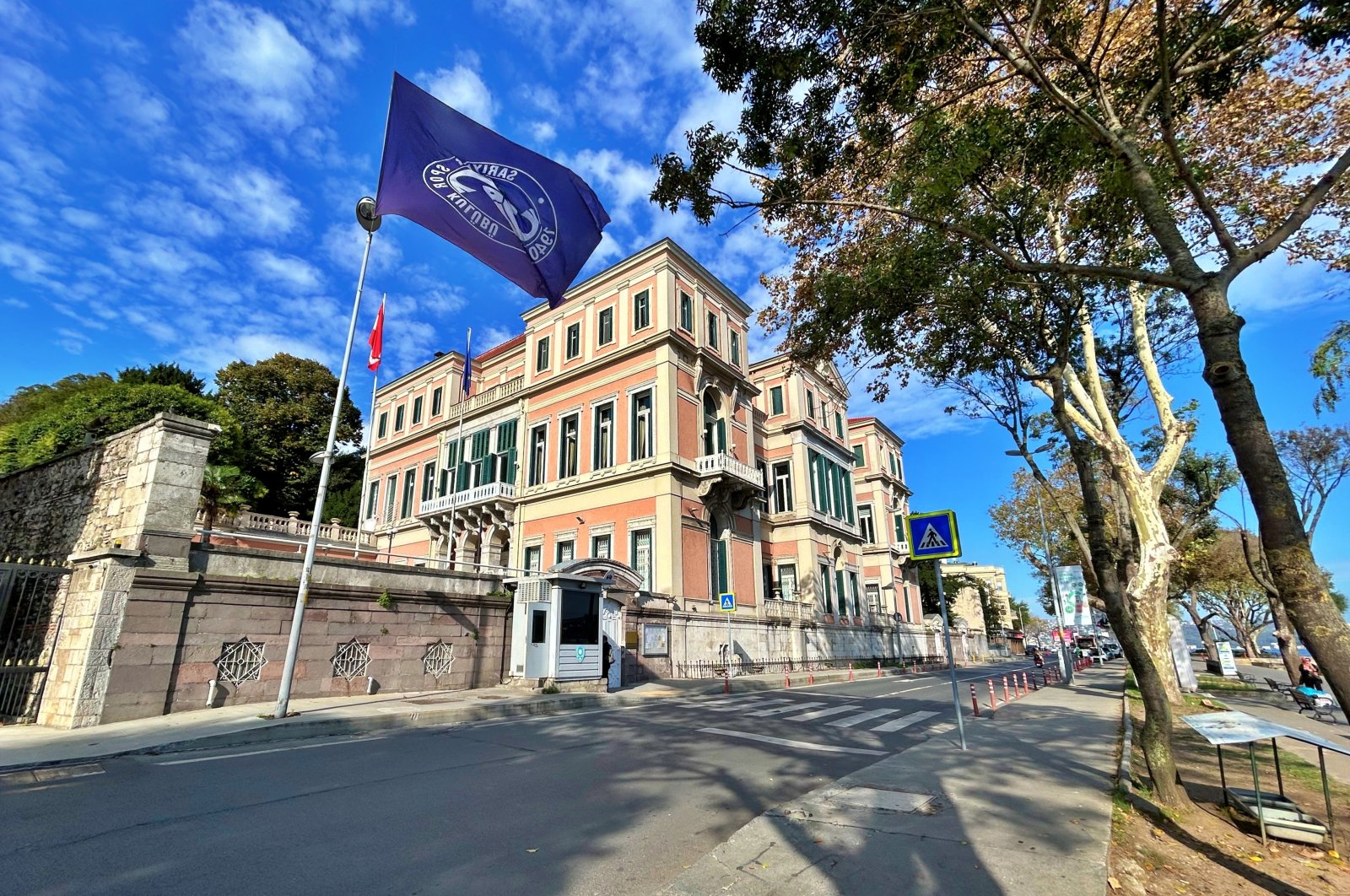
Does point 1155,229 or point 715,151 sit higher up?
point 715,151

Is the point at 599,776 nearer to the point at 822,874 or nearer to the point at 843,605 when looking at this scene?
the point at 822,874

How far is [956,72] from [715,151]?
3.39 metres

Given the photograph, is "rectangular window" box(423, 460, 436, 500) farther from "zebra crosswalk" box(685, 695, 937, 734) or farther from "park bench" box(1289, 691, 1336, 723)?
"park bench" box(1289, 691, 1336, 723)

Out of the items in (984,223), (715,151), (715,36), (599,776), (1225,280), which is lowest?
(599,776)

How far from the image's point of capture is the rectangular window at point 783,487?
36.8m

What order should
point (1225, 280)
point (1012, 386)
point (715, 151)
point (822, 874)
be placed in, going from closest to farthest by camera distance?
point (822, 874)
point (1225, 280)
point (715, 151)
point (1012, 386)

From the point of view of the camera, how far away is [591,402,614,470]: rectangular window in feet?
92.2

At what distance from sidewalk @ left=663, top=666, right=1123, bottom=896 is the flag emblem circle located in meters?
10.1

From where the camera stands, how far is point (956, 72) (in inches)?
308

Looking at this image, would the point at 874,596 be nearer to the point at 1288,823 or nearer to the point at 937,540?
the point at 937,540

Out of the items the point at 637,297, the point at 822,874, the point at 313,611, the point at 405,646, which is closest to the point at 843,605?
the point at 637,297

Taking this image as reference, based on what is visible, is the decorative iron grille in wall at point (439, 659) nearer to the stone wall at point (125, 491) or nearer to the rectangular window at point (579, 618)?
the rectangular window at point (579, 618)

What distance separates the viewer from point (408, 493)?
3878 centimetres

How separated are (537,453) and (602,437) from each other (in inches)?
180
